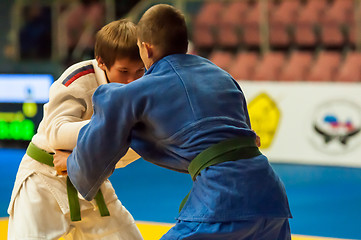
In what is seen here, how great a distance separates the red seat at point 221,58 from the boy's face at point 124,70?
22.0 ft

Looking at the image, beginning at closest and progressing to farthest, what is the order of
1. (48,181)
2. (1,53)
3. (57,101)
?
(57,101) < (48,181) < (1,53)

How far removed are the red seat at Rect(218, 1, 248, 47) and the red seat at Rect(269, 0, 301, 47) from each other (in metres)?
0.55

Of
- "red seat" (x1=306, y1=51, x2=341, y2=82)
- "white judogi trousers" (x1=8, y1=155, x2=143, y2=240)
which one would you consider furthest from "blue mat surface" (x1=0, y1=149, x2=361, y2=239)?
"white judogi trousers" (x1=8, y1=155, x2=143, y2=240)

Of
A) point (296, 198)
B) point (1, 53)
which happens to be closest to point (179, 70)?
point (296, 198)

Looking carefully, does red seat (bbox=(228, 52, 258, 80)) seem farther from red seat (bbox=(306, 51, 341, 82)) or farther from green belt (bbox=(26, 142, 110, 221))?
green belt (bbox=(26, 142, 110, 221))

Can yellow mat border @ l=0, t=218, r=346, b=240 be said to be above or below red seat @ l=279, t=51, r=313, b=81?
below

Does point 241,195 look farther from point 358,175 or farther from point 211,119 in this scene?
point 358,175

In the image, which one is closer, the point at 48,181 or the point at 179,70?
the point at 179,70

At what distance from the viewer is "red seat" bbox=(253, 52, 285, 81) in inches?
350

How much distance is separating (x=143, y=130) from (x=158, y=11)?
0.41 m

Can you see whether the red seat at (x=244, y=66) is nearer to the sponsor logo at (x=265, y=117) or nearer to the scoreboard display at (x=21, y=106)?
the sponsor logo at (x=265, y=117)

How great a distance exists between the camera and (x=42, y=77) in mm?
9203

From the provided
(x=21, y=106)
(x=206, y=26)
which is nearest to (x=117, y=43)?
(x=21, y=106)

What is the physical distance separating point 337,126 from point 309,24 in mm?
2319
